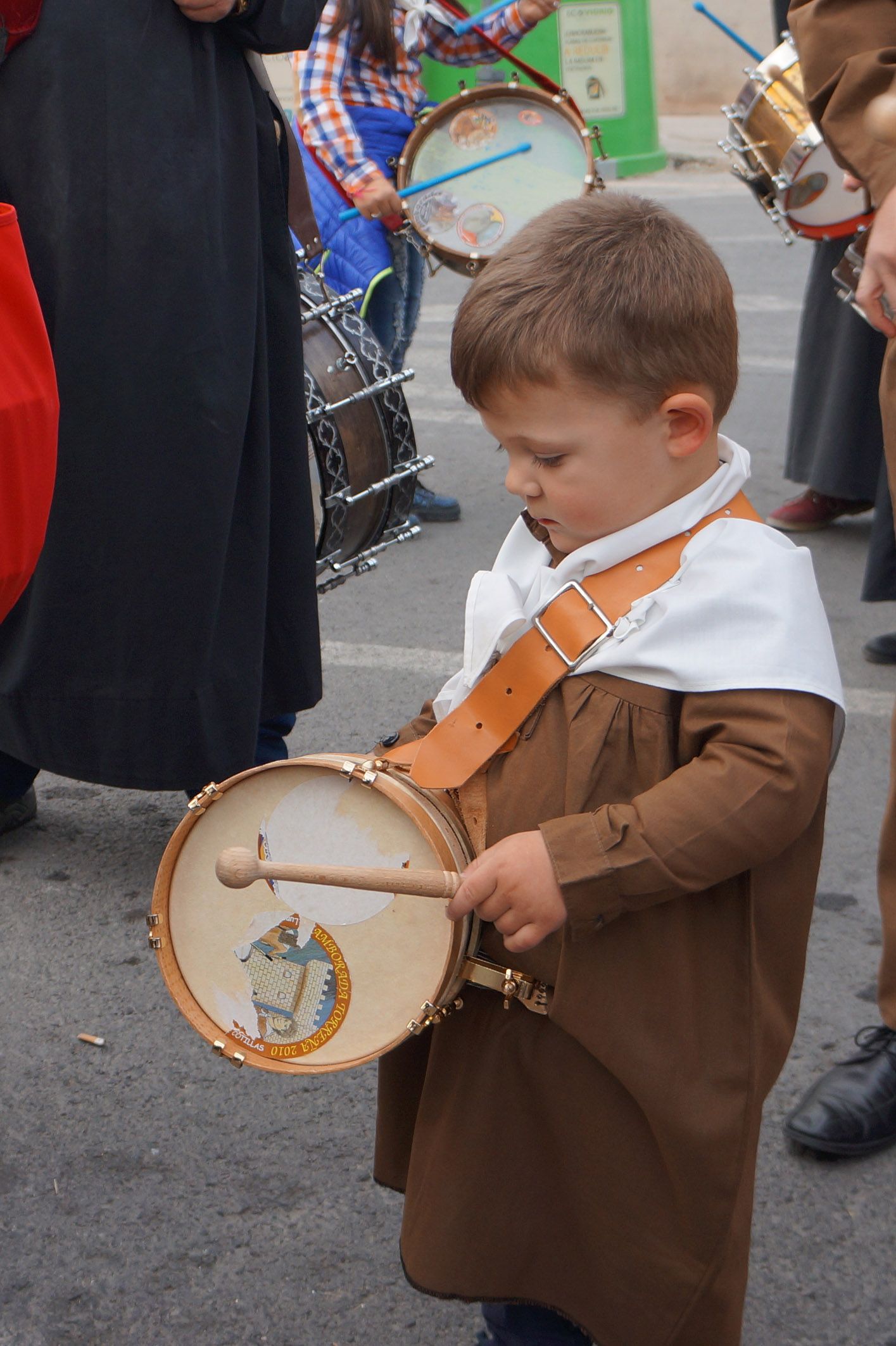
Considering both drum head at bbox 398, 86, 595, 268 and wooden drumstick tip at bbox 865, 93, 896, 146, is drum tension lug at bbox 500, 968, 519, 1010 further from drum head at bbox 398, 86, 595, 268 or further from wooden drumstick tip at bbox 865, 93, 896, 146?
drum head at bbox 398, 86, 595, 268

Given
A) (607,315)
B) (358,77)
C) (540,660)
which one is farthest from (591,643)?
(358,77)

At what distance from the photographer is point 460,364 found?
1338 millimetres

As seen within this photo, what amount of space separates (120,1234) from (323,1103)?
374mm

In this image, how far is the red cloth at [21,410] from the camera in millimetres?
1512

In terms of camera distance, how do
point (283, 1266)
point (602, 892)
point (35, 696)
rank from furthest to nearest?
point (35, 696)
point (283, 1266)
point (602, 892)

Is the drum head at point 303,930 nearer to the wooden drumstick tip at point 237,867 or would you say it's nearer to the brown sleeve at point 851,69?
the wooden drumstick tip at point 237,867


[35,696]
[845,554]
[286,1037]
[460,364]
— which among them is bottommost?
[845,554]

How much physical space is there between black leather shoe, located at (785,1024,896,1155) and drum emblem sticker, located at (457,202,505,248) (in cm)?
278

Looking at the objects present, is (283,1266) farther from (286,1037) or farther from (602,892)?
(602,892)

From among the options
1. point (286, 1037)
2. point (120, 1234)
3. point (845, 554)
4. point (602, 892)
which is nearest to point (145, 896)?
point (120, 1234)

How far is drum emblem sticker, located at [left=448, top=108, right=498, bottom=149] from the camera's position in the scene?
4.12 m

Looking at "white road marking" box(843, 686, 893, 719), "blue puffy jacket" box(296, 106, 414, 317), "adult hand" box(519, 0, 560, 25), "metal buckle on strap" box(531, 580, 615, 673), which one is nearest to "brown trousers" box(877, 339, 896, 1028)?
"metal buckle on strap" box(531, 580, 615, 673)

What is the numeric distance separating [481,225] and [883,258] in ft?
8.95

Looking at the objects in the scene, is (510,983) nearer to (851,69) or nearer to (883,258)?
(883,258)
